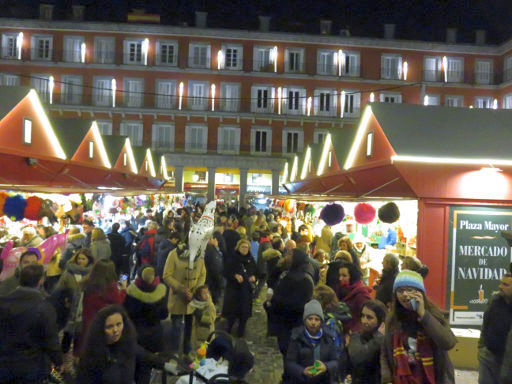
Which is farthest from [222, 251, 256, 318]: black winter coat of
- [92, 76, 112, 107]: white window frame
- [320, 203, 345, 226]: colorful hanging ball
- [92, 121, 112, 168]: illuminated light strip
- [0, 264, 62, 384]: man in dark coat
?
[92, 76, 112, 107]: white window frame

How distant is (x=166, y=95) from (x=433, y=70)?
22213mm

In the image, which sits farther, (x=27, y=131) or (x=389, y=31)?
(x=389, y=31)

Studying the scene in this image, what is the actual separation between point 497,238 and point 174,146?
1297 inches

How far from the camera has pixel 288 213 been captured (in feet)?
70.6

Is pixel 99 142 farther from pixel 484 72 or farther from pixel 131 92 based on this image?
pixel 484 72

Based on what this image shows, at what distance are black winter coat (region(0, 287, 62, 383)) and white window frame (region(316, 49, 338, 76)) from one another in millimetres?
36793

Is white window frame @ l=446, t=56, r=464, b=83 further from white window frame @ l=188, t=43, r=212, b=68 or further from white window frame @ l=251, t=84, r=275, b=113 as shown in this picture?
white window frame @ l=188, t=43, r=212, b=68

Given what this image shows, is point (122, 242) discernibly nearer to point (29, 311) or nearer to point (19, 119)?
point (19, 119)

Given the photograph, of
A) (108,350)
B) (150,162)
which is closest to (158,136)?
(150,162)

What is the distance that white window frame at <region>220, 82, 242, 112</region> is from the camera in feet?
125

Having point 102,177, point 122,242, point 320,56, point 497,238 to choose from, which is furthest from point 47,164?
point 320,56

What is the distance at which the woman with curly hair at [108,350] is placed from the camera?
331 centimetres

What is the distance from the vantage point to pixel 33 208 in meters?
9.54

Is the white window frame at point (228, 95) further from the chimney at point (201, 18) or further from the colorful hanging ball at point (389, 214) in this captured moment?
the colorful hanging ball at point (389, 214)
